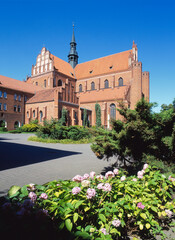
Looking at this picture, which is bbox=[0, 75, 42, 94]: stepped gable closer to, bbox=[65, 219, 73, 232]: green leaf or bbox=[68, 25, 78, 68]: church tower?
bbox=[68, 25, 78, 68]: church tower

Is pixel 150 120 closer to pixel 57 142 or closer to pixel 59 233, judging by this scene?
pixel 59 233

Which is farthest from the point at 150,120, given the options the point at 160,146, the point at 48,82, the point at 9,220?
the point at 48,82

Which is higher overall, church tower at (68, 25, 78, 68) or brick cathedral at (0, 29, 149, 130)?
church tower at (68, 25, 78, 68)

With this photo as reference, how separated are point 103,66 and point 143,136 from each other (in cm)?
4084

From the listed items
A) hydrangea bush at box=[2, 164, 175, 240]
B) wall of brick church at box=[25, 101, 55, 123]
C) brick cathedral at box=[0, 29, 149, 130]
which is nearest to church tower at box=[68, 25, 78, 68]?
brick cathedral at box=[0, 29, 149, 130]

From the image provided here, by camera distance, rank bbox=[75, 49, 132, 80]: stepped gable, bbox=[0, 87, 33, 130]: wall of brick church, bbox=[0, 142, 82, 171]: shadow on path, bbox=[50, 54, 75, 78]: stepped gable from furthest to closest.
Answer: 1. bbox=[50, 54, 75, 78]: stepped gable
2. bbox=[75, 49, 132, 80]: stepped gable
3. bbox=[0, 87, 33, 130]: wall of brick church
4. bbox=[0, 142, 82, 171]: shadow on path

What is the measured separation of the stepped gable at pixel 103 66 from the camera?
37.8 m

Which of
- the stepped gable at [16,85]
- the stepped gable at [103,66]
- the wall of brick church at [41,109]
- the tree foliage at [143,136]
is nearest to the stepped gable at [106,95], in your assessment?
the stepped gable at [103,66]

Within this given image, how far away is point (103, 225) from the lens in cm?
177

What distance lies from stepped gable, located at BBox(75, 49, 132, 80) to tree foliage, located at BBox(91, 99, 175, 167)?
115 feet

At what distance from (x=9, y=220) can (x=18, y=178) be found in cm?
321

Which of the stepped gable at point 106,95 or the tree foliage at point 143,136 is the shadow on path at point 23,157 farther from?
the stepped gable at point 106,95

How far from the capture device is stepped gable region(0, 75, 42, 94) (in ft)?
112

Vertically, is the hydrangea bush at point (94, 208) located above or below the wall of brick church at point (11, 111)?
below
